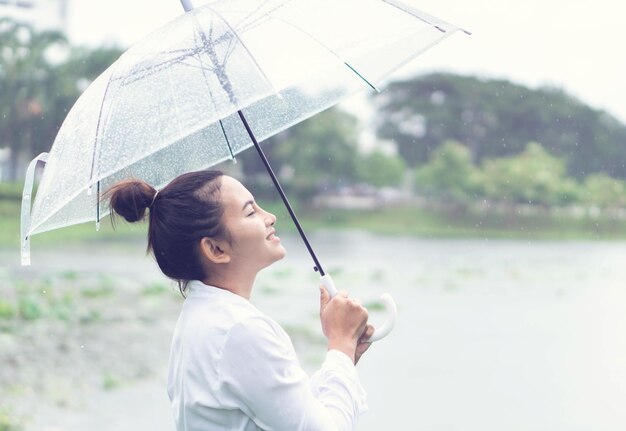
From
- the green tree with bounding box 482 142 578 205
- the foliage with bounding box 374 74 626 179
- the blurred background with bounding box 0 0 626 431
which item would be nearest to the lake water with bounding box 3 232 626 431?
the blurred background with bounding box 0 0 626 431

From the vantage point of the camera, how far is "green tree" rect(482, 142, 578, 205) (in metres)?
2.25

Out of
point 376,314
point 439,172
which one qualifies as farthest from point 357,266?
point 439,172

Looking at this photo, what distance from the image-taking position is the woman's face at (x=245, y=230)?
92 centimetres

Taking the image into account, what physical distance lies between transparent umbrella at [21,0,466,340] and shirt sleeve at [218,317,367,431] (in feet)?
0.64

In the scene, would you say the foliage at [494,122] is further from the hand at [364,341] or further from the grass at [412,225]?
the hand at [364,341]

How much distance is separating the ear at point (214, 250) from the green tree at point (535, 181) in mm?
1503

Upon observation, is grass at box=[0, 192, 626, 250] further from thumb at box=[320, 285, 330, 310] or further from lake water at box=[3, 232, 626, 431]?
thumb at box=[320, 285, 330, 310]

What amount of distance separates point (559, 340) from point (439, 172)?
587 mm

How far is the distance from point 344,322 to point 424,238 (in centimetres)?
174

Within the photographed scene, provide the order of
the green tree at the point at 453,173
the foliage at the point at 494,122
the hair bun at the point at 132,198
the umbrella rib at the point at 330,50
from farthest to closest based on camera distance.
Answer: the green tree at the point at 453,173
the foliage at the point at 494,122
the umbrella rib at the point at 330,50
the hair bun at the point at 132,198

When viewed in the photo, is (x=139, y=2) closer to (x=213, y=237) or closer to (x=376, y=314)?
(x=376, y=314)

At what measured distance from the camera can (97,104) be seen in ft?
3.36

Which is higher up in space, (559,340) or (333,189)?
(333,189)

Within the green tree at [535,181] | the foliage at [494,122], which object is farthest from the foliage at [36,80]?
the green tree at [535,181]
